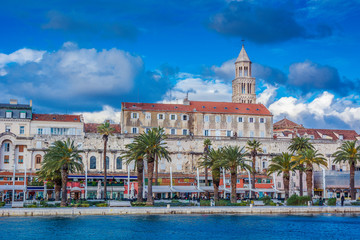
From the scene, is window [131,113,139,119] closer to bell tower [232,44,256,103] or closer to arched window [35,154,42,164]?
arched window [35,154,42,164]

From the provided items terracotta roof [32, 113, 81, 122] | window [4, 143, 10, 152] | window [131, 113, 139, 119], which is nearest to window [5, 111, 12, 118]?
terracotta roof [32, 113, 81, 122]

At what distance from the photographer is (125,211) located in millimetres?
63281

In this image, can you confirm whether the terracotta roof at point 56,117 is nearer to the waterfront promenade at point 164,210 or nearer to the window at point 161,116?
the window at point 161,116

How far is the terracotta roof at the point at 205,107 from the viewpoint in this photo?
10450 centimetres

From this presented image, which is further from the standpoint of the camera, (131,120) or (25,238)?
(131,120)

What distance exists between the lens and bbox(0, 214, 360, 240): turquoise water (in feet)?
166

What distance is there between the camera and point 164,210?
212ft

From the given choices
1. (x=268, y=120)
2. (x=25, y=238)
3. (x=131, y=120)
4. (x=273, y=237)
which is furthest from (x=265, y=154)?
(x=25, y=238)

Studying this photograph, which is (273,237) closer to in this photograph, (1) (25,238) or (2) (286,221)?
(2) (286,221)

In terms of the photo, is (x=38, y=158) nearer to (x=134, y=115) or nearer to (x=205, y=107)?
(x=134, y=115)

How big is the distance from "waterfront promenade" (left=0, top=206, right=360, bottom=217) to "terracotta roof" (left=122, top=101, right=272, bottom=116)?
1622 inches

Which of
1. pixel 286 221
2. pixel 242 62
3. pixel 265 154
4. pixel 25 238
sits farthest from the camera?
pixel 242 62

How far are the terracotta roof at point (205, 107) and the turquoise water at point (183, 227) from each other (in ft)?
145

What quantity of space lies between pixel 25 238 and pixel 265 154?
66.2m
